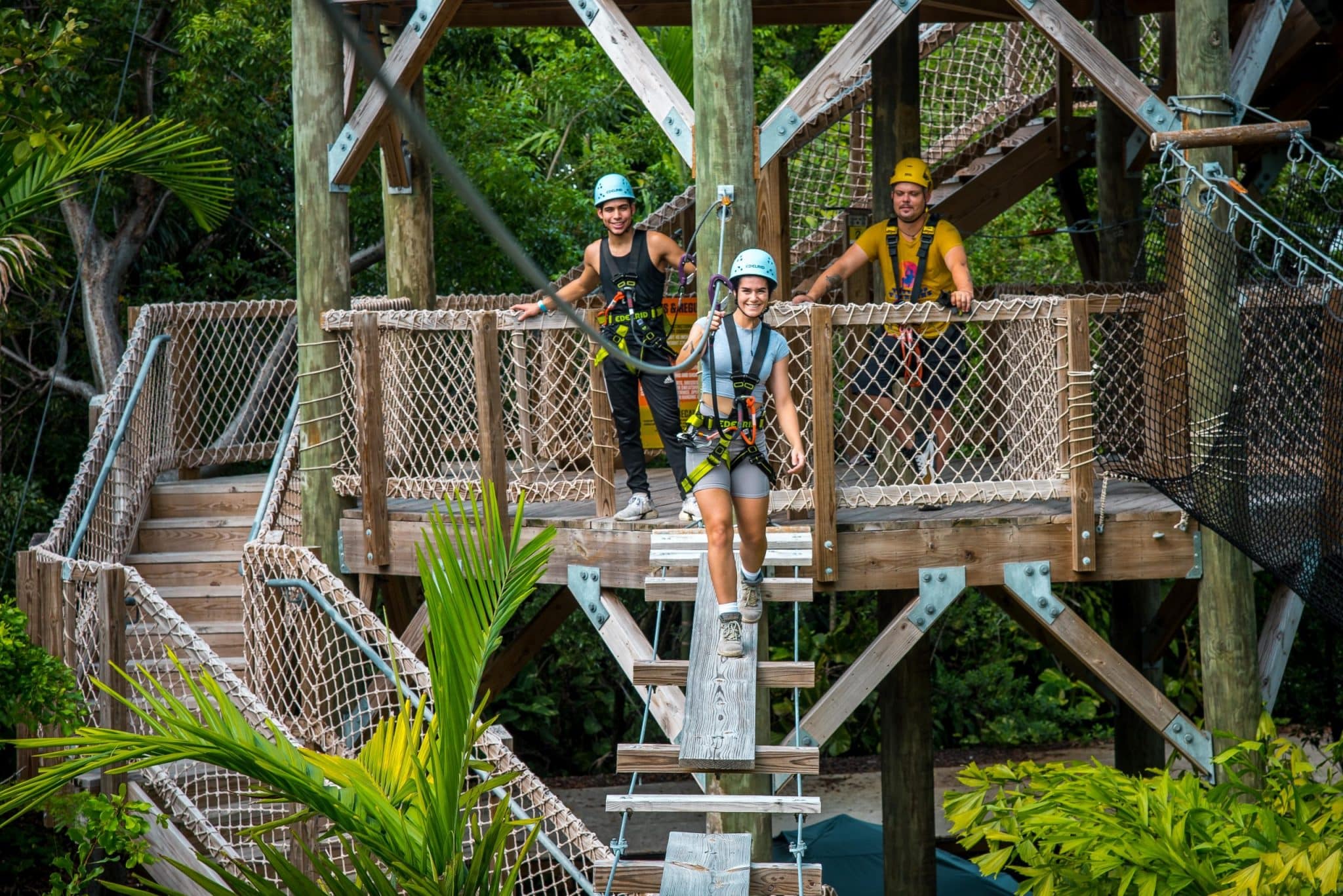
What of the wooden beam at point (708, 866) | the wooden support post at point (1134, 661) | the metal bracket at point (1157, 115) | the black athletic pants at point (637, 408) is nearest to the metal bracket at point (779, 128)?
the black athletic pants at point (637, 408)

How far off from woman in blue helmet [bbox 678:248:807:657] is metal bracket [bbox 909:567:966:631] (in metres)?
0.98

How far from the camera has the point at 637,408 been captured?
269 inches

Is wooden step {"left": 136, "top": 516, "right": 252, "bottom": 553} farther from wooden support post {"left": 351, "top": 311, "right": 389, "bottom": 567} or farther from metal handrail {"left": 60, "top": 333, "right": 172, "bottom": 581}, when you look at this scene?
wooden support post {"left": 351, "top": 311, "right": 389, "bottom": 567}

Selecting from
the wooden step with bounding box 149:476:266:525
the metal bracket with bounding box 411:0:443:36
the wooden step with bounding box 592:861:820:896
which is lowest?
the wooden step with bounding box 592:861:820:896

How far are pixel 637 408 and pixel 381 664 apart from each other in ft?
5.08

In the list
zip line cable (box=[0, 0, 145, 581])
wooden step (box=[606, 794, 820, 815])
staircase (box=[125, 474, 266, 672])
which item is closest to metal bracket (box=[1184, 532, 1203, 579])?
wooden step (box=[606, 794, 820, 815])

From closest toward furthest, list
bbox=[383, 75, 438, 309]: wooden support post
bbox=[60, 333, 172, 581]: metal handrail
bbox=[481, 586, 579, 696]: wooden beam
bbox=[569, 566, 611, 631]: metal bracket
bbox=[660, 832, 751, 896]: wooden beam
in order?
1. bbox=[660, 832, 751, 896]: wooden beam
2. bbox=[569, 566, 611, 631]: metal bracket
3. bbox=[60, 333, 172, 581]: metal handrail
4. bbox=[481, 586, 579, 696]: wooden beam
5. bbox=[383, 75, 438, 309]: wooden support post

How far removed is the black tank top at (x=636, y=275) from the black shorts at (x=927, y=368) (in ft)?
3.20

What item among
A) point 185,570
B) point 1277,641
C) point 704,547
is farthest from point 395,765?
point 185,570

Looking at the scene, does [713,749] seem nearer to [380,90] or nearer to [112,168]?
[380,90]

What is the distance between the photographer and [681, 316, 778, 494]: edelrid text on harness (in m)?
5.92

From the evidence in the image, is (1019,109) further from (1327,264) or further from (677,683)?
(677,683)

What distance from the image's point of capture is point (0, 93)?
679cm

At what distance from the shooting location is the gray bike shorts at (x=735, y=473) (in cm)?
593
